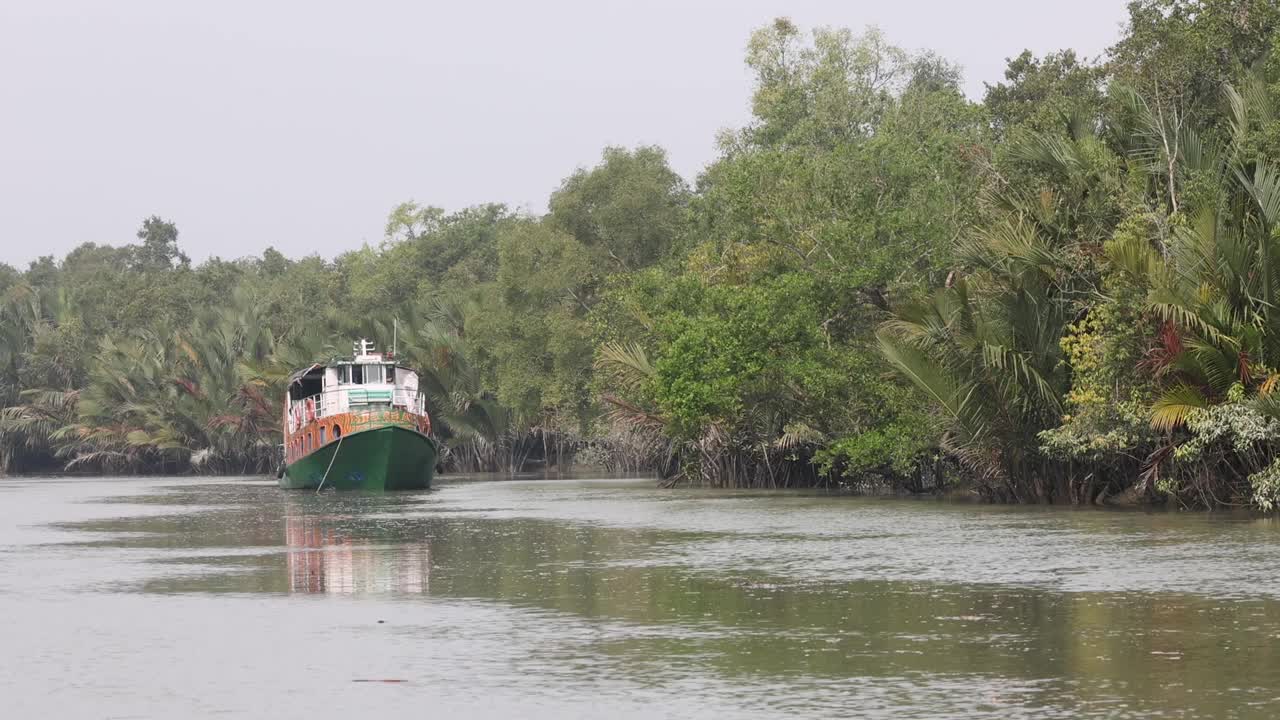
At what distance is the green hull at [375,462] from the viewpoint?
5266 cm

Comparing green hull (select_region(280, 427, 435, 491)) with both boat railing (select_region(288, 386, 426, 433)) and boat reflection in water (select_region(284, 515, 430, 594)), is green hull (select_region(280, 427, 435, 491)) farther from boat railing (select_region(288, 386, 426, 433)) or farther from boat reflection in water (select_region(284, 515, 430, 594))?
boat reflection in water (select_region(284, 515, 430, 594))

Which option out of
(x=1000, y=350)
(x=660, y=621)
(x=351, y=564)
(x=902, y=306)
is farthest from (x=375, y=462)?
(x=660, y=621)

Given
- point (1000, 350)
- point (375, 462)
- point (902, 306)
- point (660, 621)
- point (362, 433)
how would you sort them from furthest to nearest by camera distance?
point (375, 462) < point (362, 433) < point (902, 306) < point (1000, 350) < point (660, 621)

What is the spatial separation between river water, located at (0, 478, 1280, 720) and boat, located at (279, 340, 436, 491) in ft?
70.7

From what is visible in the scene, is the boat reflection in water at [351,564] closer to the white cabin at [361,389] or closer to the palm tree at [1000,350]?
the palm tree at [1000,350]

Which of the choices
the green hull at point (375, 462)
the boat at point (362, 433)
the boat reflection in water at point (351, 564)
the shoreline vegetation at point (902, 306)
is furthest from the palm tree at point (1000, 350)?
the boat at point (362, 433)

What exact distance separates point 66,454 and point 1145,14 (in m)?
80.8

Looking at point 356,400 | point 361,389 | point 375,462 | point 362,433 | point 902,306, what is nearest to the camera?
point 902,306

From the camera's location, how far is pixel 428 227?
364 ft

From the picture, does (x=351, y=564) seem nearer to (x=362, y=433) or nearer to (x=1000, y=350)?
(x=1000, y=350)

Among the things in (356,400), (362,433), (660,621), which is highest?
(356,400)

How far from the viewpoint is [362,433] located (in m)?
52.3

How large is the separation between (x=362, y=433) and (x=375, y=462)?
1.86 metres

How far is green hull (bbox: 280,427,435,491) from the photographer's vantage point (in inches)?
2073
